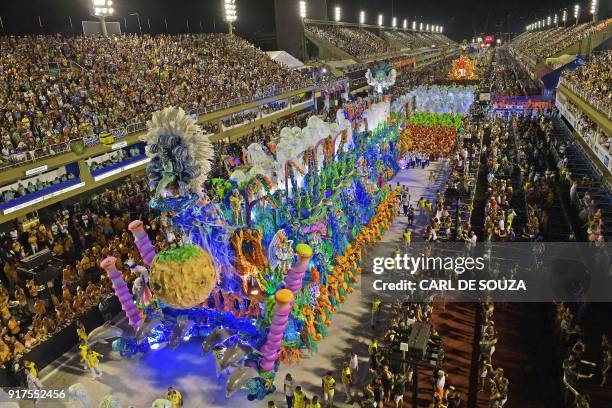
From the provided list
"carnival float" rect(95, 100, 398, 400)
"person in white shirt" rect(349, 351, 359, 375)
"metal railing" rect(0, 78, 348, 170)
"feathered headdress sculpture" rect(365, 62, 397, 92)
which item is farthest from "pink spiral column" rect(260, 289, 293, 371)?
"feathered headdress sculpture" rect(365, 62, 397, 92)

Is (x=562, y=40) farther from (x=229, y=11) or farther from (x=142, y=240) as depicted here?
(x=142, y=240)

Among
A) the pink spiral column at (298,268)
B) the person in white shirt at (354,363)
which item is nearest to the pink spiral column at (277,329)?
the pink spiral column at (298,268)

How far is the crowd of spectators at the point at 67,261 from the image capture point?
12625mm

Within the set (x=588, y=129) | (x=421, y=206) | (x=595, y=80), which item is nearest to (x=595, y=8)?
(x=595, y=80)

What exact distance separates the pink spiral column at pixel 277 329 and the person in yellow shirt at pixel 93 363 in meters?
4.23

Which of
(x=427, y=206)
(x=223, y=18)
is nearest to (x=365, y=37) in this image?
(x=223, y=18)

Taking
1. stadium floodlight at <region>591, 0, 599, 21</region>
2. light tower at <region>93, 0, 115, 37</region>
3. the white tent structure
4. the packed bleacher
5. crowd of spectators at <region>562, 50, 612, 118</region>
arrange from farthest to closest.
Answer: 1. stadium floodlight at <region>591, 0, 599, 21</region>
2. the packed bleacher
3. the white tent structure
4. light tower at <region>93, 0, 115, 37</region>
5. crowd of spectators at <region>562, 50, 612, 118</region>

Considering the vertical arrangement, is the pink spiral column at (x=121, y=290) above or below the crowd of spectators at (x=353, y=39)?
below

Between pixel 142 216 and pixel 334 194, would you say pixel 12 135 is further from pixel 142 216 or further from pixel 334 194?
pixel 334 194

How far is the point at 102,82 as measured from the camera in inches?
1039

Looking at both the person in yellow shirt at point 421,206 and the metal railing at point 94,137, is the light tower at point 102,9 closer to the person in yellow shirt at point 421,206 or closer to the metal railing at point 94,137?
the metal railing at point 94,137

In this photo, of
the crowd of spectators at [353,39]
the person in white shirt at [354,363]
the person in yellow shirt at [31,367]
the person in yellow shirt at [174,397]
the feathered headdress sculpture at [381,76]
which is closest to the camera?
the person in yellow shirt at [174,397]

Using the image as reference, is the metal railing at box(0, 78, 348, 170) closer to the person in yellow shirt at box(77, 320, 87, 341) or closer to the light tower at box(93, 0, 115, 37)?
the person in yellow shirt at box(77, 320, 87, 341)

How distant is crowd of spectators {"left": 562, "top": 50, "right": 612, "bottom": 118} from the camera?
2288 cm
